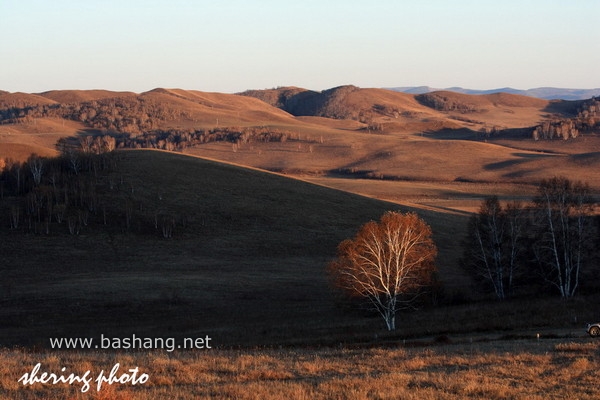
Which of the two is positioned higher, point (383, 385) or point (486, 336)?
point (383, 385)

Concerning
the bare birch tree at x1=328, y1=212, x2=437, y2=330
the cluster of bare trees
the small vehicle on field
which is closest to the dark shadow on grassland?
the bare birch tree at x1=328, y1=212, x2=437, y2=330

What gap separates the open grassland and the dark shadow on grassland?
32.9ft

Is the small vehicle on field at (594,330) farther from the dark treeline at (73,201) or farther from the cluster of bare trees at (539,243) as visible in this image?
the dark treeline at (73,201)

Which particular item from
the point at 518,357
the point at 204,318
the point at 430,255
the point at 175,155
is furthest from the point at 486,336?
the point at 175,155

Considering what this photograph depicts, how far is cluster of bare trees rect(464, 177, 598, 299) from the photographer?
4709 cm

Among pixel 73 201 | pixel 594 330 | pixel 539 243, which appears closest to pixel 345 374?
pixel 594 330

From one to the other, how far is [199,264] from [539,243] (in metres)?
31.5

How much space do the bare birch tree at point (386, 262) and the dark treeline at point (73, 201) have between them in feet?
130

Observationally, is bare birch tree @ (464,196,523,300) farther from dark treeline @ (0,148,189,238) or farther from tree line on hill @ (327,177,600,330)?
dark treeline @ (0,148,189,238)

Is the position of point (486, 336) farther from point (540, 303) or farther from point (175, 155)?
point (175, 155)

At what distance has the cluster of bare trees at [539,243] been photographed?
47094mm

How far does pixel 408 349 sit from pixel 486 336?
6.01m

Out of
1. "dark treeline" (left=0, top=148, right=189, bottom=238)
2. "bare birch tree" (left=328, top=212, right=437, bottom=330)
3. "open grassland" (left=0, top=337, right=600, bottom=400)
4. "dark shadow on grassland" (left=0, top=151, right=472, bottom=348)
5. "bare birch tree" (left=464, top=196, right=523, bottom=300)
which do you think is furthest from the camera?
"dark treeline" (left=0, top=148, right=189, bottom=238)

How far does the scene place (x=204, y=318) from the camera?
4319cm
